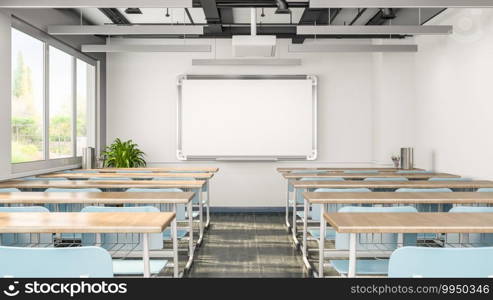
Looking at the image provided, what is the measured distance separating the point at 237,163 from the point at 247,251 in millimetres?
3677

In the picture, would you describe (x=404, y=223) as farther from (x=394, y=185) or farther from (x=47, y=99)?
(x=47, y=99)

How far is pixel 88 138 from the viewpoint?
9.08m

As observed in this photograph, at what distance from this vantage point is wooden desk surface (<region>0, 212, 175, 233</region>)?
107 inches

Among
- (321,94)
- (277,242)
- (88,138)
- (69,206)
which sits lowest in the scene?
(277,242)

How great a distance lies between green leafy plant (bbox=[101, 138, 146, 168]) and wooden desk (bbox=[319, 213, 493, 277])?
627 centimetres

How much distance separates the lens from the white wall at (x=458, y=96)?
6059 millimetres

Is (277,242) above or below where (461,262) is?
below

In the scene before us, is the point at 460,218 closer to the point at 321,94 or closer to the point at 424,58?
the point at 424,58

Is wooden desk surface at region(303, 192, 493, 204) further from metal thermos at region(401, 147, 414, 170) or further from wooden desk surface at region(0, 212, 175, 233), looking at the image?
metal thermos at region(401, 147, 414, 170)

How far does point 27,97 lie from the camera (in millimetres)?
6539

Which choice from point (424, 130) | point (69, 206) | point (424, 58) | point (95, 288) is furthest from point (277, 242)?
point (95, 288)

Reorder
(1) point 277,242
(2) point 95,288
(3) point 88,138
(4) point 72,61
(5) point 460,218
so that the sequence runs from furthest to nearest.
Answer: (3) point 88,138
(4) point 72,61
(1) point 277,242
(5) point 460,218
(2) point 95,288

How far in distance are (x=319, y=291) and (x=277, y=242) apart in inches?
187

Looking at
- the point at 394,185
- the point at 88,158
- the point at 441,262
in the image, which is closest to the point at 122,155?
the point at 88,158
